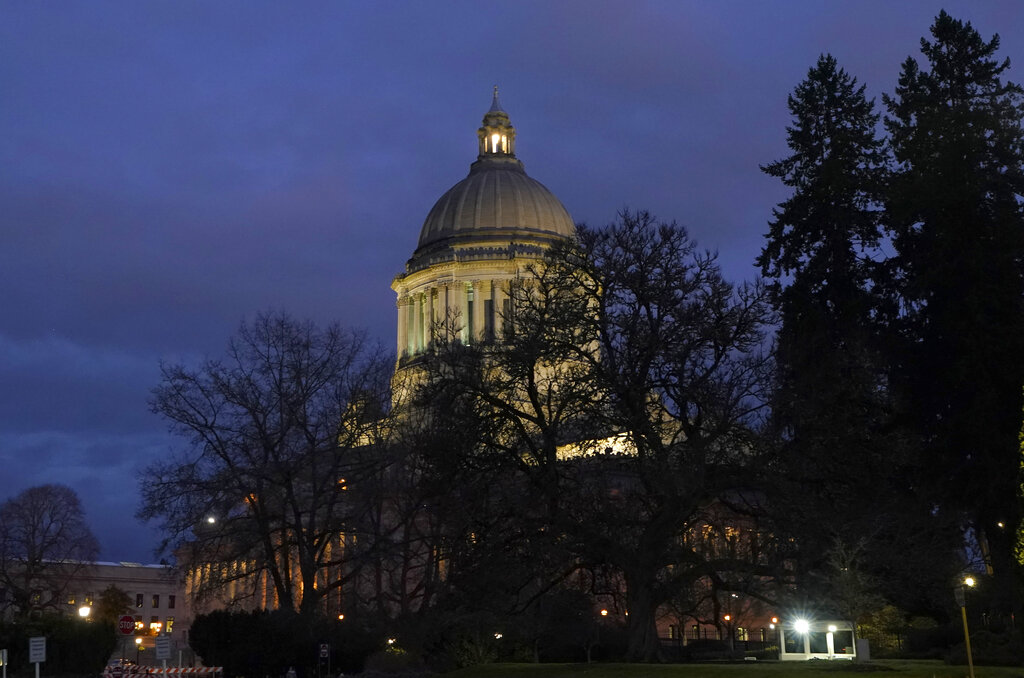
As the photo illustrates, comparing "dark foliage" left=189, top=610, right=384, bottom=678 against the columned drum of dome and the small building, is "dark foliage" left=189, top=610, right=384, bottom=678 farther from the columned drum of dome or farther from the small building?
the columned drum of dome

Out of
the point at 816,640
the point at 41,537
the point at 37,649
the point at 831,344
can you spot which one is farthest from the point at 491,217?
the point at 37,649

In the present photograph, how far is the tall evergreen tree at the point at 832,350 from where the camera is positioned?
36.0 m

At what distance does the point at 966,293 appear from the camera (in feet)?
144

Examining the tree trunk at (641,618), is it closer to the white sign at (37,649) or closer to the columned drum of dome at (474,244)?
the white sign at (37,649)

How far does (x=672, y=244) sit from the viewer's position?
125ft

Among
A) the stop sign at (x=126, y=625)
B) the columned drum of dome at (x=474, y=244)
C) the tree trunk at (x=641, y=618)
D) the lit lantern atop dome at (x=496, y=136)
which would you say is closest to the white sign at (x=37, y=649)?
the stop sign at (x=126, y=625)

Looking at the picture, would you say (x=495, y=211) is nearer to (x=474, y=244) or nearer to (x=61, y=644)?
(x=474, y=244)

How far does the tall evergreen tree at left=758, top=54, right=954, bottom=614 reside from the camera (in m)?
36.0

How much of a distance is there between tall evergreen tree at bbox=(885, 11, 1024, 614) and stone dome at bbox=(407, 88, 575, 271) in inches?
2145

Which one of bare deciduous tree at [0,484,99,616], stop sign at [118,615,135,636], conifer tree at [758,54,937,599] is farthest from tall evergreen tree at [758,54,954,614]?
bare deciduous tree at [0,484,99,616]

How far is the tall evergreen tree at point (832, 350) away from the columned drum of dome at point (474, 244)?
46643 mm

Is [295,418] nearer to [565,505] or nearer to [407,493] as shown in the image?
[407,493]

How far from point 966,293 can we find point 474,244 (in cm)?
6436

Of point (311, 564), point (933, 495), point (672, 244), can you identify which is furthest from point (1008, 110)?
point (311, 564)
